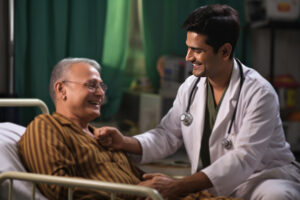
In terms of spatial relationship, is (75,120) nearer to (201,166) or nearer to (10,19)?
(201,166)

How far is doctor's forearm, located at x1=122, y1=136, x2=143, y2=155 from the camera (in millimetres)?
1851

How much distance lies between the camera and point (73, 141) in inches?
63.5

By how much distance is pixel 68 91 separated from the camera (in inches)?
69.1

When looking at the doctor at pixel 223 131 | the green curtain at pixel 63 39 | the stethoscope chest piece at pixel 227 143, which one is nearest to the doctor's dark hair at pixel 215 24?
the doctor at pixel 223 131

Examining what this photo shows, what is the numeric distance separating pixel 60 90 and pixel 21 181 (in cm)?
41

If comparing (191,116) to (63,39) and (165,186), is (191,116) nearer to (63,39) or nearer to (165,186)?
(165,186)

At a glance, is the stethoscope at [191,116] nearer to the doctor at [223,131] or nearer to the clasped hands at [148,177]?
the doctor at [223,131]

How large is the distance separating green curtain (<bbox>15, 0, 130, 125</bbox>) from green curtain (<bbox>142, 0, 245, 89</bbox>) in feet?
0.58

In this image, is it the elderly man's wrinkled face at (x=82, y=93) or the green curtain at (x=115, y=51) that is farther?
the green curtain at (x=115, y=51)

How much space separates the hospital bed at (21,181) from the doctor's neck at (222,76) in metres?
0.63

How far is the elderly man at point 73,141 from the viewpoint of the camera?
1487 millimetres

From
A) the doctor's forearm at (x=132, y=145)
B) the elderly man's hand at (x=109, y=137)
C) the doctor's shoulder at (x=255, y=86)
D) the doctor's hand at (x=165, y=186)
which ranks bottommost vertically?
the doctor's hand at (x=165, y=186)

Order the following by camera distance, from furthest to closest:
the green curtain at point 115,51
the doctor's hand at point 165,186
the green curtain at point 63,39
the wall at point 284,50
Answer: the wall at point 284,50, the green curtain at point 115,51, the green curtain at point 63,39, the doctor's hand at point 165,186

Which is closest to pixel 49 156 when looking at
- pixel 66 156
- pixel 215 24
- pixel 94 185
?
pixel 66 156
